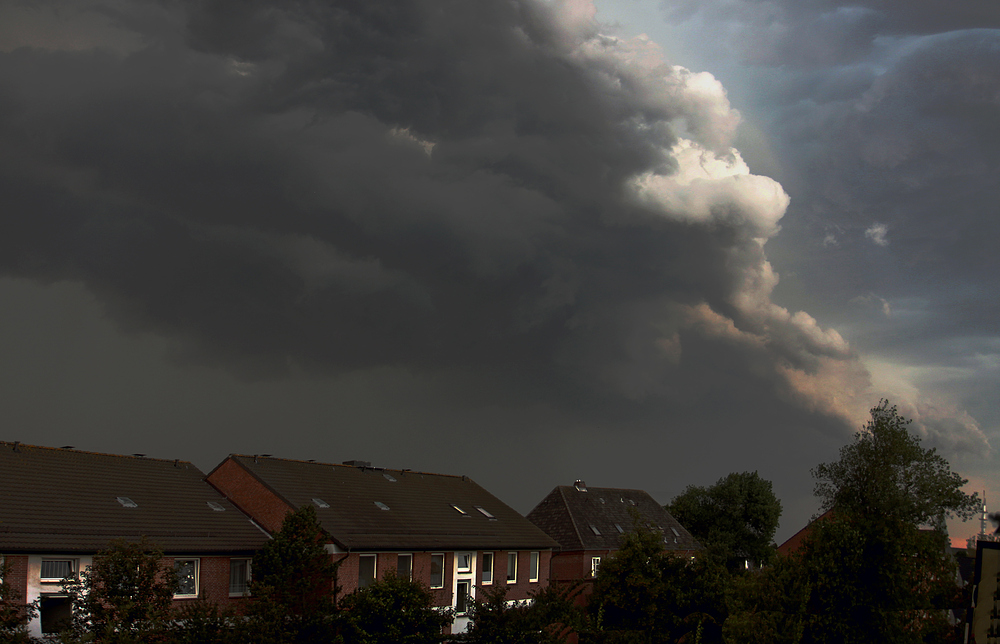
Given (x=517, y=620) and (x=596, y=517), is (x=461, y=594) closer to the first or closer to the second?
(x=517, y=620)

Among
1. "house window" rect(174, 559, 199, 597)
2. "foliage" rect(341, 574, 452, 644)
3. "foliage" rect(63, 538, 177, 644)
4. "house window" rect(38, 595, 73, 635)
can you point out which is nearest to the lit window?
"house window" rect(174, 559, 199, 597)

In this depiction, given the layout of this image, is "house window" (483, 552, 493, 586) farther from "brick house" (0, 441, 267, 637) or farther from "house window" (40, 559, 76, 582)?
"house window" (40, 559, 76, 582)

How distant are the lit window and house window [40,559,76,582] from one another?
84.8 feet

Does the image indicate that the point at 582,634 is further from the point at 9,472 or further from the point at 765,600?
the point at 9,472

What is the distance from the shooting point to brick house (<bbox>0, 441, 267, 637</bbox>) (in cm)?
3038

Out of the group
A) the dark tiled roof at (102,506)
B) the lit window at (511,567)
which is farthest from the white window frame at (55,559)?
the lit window at (511,567)

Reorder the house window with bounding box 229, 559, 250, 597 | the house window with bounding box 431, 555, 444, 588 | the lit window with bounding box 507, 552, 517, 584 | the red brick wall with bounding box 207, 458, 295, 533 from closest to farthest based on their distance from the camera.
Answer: the house window with bounding box 229, 559, 250, 597
the red brick wall with bounding box 207, 458, 295, 533
the house window with bounding box 431, 555, 444, 588
the lit window with bounding box 507, 552, 517, 584

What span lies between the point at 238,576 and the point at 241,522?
3.47 m

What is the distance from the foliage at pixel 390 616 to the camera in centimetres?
2820

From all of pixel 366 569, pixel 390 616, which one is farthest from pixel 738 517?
pixel 390 616

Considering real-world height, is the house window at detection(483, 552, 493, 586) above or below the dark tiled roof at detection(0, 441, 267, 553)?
below

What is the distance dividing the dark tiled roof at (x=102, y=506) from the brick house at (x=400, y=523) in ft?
6.52

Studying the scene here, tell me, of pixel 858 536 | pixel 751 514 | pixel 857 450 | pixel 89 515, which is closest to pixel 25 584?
pixel 89 515

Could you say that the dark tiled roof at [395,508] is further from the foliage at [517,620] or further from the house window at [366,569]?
the foliage at [517,620]
